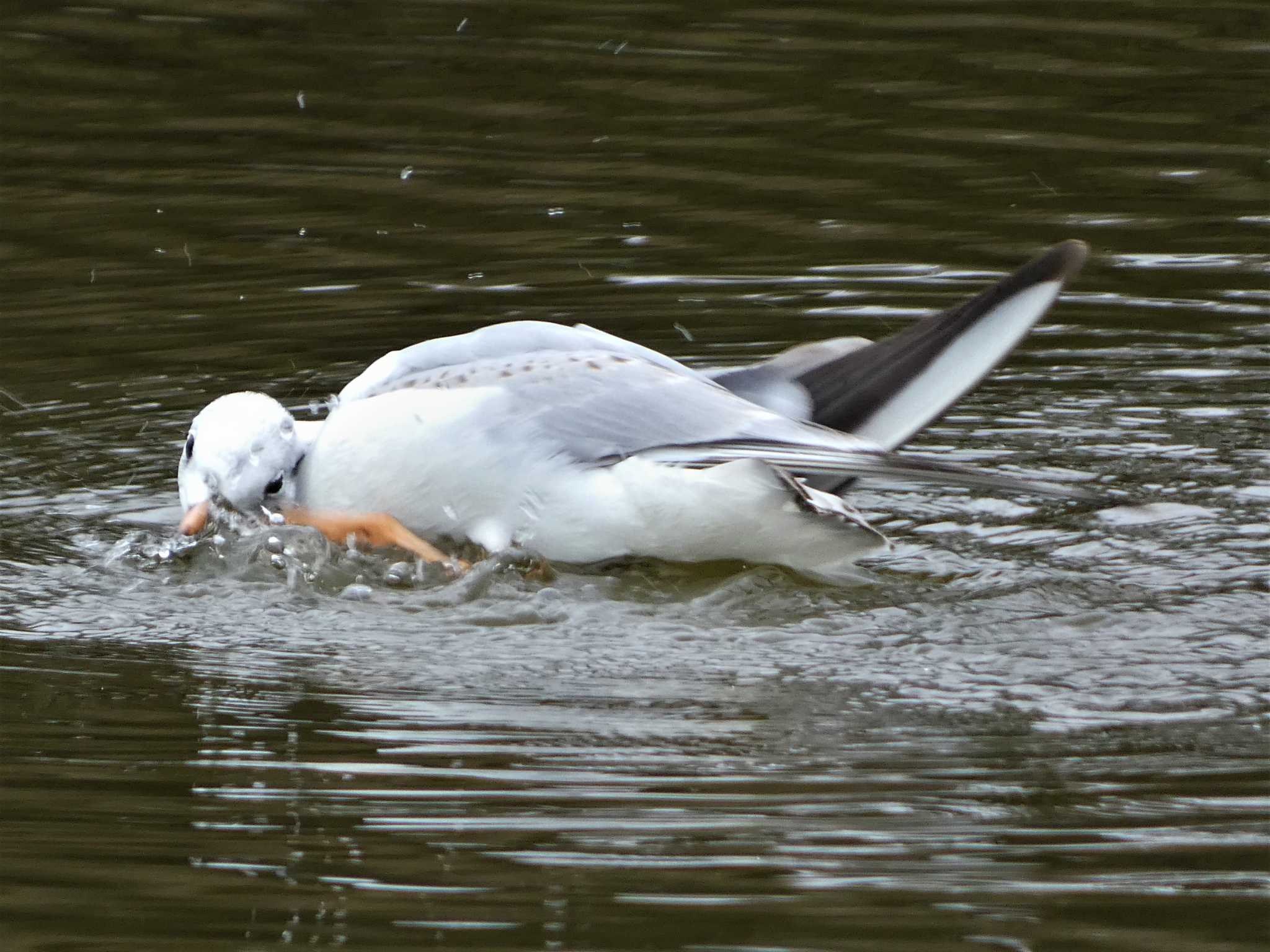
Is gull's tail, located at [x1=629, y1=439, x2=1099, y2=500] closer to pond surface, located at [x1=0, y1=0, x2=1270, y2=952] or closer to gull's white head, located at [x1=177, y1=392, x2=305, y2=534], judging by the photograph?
pond surface, located at [x1=0, y1=0, x2=1270, y2=952]

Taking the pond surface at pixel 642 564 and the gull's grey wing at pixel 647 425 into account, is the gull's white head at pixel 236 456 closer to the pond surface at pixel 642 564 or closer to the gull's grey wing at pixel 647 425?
the pond surface at pixel 642 564

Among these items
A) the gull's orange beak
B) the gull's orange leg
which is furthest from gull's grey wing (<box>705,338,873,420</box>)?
the gull's orange beak

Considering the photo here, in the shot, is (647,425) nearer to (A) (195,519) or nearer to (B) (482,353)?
(B) (482,353)

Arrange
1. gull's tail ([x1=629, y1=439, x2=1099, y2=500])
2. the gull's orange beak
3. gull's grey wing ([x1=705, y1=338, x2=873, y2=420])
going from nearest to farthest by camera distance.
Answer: gull's tail ([x1=629, y1=439, x2=1099, y2=500]) → the gull's orange beak → gull's grey wing ([x1=705, y1=338, x2=873, y2=420])

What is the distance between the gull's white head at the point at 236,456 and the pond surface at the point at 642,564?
0.13m

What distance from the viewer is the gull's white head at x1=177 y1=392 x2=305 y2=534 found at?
5.49 metres

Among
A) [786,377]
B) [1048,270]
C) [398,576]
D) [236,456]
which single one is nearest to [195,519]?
[236,456]

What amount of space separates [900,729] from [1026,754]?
0.90ft

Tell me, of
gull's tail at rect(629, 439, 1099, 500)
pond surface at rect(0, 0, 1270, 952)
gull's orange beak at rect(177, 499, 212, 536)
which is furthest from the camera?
gull's orange beak at rect(177, 499, 212, 536)

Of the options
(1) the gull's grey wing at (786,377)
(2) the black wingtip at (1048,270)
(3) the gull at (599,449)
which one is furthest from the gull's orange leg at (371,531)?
(2) the black wingtip at (1048,270)

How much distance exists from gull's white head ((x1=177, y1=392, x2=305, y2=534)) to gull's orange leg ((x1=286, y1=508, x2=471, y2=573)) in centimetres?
13

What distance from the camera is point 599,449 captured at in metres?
5.30

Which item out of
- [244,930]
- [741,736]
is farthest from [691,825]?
[244,930]

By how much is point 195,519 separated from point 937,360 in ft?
6.32
